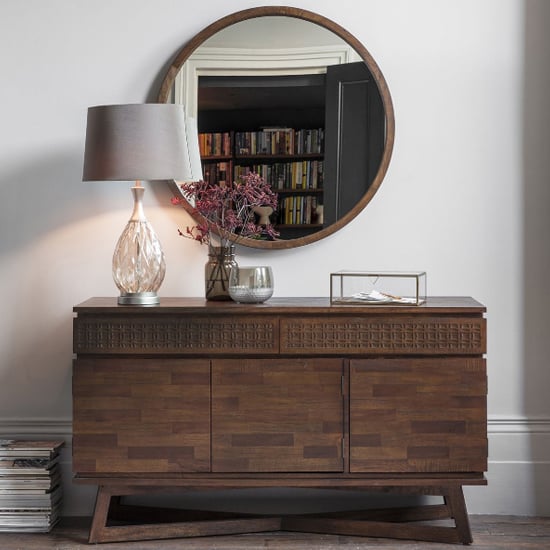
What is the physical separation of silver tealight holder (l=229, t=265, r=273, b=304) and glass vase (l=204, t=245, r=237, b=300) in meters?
0.13

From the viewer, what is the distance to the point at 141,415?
2871 millimetres

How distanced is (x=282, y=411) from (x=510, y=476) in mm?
1022

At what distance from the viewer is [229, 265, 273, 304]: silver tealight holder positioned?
2932 millimetres

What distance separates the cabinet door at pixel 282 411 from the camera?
2.86 metres

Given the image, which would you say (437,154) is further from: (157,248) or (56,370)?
(56,370)

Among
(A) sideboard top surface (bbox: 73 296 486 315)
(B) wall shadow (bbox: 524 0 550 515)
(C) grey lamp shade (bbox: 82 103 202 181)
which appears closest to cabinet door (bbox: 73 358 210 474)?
(A) sideboard top surface (bbox: 73 296 486 315)

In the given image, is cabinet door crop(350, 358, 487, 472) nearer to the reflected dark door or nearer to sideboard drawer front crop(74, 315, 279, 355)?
sideboard drawer front crop(74, 315, 279, 355)

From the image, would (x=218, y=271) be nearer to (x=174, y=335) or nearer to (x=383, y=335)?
(x=174, y=335)

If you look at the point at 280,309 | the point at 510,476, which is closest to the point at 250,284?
the point at 280,309

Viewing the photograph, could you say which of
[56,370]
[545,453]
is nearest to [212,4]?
[56,370]

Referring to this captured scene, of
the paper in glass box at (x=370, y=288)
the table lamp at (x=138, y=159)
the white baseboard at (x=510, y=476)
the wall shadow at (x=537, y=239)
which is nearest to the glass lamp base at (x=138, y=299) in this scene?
the table lamp at (x=138, y=159)

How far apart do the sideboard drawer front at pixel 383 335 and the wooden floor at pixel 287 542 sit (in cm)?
66

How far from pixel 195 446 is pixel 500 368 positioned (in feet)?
4.05

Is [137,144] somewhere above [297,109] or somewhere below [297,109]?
below
